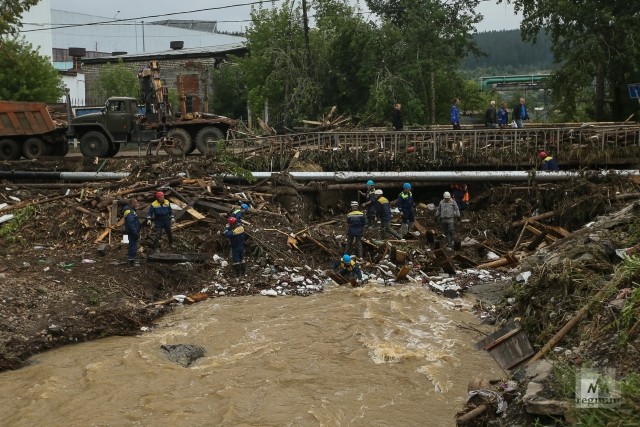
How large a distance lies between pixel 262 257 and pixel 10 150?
475 inches

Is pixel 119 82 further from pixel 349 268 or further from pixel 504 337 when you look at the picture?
pixel 504 337

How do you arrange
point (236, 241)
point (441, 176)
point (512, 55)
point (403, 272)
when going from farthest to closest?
point (512, 55) → point (441, 176) → point (403, 272) → point (236, 241)

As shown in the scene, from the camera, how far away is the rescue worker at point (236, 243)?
46.2 ft

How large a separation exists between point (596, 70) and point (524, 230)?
36.2 ft

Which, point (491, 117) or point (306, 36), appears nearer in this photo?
point (491, 117)

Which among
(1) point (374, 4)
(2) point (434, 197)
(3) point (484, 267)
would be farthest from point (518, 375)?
(1) point (374, 4)

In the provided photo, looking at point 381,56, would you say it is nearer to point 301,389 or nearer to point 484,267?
point 484,267

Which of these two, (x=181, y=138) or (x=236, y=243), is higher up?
(x=181, y=138)

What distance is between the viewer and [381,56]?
1090 inches

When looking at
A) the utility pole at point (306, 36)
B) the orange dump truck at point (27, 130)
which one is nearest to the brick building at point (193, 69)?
the utility pole at point (306, 36)

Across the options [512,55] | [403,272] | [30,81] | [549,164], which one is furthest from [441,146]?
[512,55]

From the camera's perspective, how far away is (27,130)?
22203mm

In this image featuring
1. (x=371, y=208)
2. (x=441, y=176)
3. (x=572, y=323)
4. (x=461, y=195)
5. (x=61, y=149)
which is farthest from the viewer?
(x=61, y=149)

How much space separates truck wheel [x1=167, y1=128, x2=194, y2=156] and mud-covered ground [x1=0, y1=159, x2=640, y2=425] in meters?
1.53
